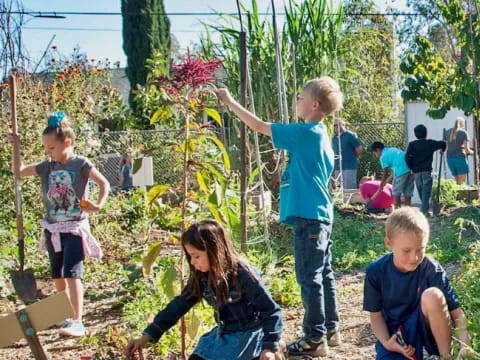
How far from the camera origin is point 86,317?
4676mm

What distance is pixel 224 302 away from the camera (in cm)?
289

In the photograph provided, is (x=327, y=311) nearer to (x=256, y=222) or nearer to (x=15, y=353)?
(x=15, y=353)

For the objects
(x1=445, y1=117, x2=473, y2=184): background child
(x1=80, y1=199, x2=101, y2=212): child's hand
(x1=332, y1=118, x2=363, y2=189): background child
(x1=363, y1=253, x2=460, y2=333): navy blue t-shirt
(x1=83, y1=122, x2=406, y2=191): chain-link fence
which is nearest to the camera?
(x1=363, y1=253, x2=460, y2=333): navy blue t-shirt

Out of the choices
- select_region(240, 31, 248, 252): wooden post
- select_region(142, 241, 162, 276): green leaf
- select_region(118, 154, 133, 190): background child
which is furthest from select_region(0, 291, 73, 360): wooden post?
select_region(118, 154, 133, 190): background child

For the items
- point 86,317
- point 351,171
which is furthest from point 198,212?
point 351,171

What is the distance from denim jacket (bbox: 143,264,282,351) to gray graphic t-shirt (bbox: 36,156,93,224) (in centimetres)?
146

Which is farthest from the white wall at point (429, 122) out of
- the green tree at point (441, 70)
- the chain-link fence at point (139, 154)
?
the chain-link fence at point (139, 154)

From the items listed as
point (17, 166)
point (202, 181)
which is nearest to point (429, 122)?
point (17, 166)

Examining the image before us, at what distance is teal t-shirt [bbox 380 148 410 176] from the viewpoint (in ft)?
31.0

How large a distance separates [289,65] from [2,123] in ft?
10.2

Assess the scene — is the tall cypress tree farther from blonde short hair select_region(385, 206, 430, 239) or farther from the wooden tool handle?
blonde short hair select_region(385, 206, 430, 239)

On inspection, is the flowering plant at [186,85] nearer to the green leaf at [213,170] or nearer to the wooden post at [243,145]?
the green leaf at [213,170]

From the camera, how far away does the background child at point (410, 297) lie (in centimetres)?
274

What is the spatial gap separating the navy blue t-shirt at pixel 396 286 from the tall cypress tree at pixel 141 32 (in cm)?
2086
